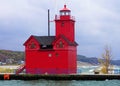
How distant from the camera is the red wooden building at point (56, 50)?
68562 millimetres

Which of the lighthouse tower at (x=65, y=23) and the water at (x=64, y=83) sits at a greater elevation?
the lighthouse tower at (x=65, y=23)

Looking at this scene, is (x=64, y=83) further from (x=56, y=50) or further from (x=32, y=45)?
(x=32, y=45)

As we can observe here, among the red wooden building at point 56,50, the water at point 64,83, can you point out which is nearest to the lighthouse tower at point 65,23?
the red wooden building at point 56,50

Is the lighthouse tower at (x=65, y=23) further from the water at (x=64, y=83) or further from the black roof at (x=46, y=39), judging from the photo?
the water at (x=64, y=83)

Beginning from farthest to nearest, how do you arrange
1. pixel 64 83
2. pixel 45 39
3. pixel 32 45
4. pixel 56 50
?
pixel 45 39, pixel 32 45, pixel 56 50, pixel 64 83

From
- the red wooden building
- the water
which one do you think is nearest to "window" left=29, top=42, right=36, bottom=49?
the red wooden building

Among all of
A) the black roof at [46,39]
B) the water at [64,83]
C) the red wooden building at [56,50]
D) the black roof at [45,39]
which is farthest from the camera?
the black roof at [45,39]

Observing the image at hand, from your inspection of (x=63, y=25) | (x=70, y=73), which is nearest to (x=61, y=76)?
(x=70, y=73)

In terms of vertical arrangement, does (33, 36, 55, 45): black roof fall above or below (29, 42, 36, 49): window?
above

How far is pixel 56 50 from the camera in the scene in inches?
2704

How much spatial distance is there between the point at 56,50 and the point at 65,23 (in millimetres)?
4214

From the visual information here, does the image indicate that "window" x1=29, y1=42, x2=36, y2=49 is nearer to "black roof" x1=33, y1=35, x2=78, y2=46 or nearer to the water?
"black roof" x1=33, y1=35, x2=78, y2=46

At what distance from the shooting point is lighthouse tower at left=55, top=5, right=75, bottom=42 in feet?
230

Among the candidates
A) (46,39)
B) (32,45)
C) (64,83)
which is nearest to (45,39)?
(46,39)
